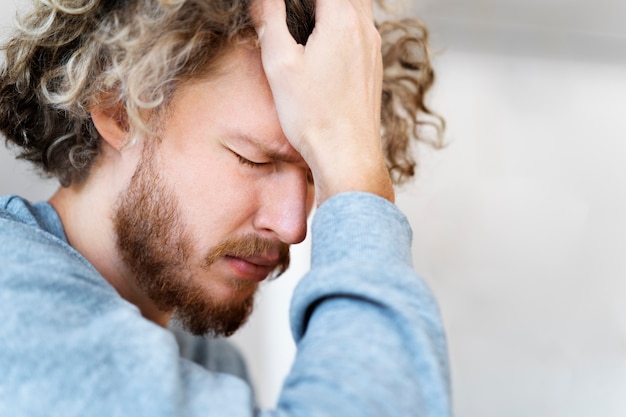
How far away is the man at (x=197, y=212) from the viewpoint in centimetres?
63

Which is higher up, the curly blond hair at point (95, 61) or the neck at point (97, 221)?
the curly blond hair at point (95, 61)

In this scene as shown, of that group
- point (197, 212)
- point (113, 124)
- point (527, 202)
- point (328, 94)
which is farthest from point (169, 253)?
point (527, 202)

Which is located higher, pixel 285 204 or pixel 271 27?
pixel 271 27

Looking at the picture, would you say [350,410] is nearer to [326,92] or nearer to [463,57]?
[326,92]

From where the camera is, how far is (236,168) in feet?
2.91

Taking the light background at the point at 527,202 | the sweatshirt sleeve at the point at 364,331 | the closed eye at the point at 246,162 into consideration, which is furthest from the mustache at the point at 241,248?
the light background at the point at 527,202

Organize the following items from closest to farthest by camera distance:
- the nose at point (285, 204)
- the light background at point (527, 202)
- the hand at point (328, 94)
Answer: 1. the hand at point (328, 94)
2. the nose at point (285, 204)
3. the light background at point (527, 202)

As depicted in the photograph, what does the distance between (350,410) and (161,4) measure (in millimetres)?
516

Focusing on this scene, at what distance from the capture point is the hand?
795 millimetres

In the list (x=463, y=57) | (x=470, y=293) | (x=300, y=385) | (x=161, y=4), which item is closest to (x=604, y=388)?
(x=470, y=293)

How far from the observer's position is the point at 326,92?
83 cm

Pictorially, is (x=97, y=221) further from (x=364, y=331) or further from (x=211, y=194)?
(x=364, y=331)

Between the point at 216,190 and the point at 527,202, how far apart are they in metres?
0.60

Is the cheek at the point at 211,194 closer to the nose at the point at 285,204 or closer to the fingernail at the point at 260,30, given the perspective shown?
the nose at the point at 285,204
